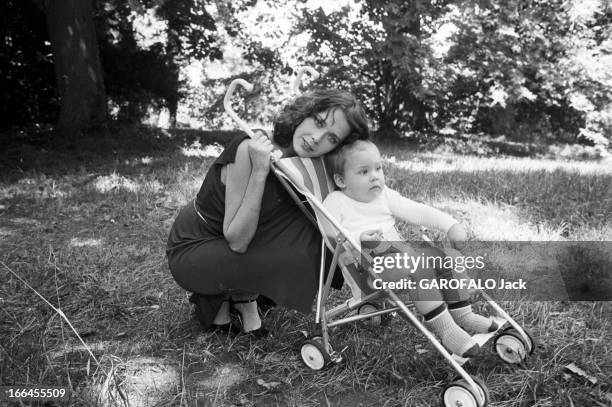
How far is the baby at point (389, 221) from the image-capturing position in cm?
211

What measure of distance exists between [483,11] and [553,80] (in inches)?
83.8

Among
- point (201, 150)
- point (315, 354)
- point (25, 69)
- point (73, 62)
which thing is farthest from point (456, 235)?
point (25, 69)

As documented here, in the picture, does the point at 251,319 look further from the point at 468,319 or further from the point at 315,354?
the point at 468,319

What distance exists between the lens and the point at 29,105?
10883 millimetres

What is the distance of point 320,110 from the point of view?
230 cm

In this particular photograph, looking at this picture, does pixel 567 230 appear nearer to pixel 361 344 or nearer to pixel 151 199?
pixel 361 344

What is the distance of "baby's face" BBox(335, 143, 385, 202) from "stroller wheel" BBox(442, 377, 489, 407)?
921 millimetres

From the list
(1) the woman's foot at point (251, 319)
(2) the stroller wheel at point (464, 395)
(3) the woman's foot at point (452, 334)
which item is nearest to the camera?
(2) the stroller wheel at point (464, 395)

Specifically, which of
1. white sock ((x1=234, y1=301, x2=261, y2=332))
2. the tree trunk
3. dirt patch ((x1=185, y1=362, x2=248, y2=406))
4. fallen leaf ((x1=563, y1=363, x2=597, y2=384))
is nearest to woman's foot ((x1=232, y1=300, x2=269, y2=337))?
white sock ((x1=234, y1=301, x2=261, y2=332))

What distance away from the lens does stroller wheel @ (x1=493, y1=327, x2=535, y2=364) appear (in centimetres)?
235

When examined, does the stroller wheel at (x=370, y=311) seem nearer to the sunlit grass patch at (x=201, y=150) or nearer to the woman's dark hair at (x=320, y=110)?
the woman's dark hair at (x=320, y=110)

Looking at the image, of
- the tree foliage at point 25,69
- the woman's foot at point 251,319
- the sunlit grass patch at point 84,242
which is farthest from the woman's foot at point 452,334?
the tree foliage at point 25,69

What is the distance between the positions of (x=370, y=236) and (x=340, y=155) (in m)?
0.45

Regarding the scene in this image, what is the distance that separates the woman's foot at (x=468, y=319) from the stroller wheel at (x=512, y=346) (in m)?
0.23
